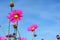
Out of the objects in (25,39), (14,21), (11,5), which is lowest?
(25,39)

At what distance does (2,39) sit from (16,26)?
0.78 m

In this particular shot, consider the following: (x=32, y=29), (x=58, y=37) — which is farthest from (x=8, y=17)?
(x=58, y=37)

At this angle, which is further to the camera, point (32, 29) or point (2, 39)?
point (32, 29)

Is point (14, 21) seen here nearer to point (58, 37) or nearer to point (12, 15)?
point (12, 15)

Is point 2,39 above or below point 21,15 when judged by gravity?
below

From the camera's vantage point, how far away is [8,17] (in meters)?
2.70

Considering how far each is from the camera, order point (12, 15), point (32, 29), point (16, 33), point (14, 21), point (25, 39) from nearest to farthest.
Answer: point (16, 33) → point (14, 21) → point (12, 15) → point (25, 39) → point (32, 29)

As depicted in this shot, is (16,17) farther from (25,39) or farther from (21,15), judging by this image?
(25,39)

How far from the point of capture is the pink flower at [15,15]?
8.63 feet

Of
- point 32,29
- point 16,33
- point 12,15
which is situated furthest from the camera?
point 32,29

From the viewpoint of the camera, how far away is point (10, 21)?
2557 mm

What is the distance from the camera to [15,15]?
2768 millimetres

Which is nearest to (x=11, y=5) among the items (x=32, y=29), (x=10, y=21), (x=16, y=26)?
(x=10, y=21)

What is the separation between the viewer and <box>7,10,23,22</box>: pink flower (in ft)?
8.63
